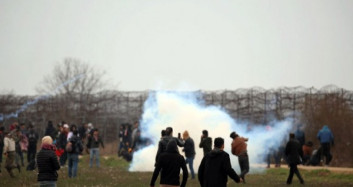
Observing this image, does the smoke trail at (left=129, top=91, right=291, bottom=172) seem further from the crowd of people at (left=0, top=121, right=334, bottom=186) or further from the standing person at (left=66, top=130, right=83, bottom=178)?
the standing person at (left=66, top=130, right=83, bottom=178)

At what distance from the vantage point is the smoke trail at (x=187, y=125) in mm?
31609

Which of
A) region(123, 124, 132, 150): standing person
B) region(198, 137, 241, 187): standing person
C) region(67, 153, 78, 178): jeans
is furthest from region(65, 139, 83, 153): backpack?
region(123, 124, 132, 150): standing person

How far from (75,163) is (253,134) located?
1147 centimetres

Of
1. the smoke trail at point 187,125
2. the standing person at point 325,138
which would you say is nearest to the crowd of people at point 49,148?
the smoke trail at point 187,125

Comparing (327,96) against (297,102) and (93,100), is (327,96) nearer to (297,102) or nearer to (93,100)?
(297,102)

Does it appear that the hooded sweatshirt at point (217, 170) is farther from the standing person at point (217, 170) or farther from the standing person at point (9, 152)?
the standing person at point (9, 152)

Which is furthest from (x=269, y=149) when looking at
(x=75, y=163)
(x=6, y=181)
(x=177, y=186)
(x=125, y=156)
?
(x=177, y=186)

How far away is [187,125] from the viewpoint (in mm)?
32125

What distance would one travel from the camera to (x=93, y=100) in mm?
57250

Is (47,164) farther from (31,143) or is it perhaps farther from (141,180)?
(31,143)

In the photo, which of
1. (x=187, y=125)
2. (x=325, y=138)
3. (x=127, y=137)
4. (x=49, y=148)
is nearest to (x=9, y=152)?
(x=187, y=125)

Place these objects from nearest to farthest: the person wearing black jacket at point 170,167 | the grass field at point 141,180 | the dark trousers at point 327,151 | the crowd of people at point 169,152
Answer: the crowd of people at point 169,152 → the person wearing black jacket at point 170,167 → the grass field at point 141,180 → the dark trousers at point 327,151

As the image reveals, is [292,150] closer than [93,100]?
Yes

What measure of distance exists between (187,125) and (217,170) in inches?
755
